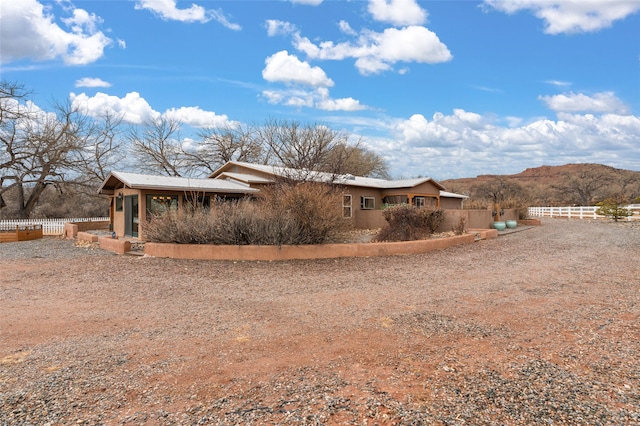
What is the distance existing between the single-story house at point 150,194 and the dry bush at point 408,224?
6281 millimetres

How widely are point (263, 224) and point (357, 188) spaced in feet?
36.1

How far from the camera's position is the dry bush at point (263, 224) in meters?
10.2

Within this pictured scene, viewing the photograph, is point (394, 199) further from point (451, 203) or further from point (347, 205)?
point (451, 203)

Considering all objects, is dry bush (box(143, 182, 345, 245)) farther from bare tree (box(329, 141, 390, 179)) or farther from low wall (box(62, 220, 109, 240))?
bare tree (box(329, 141, 390, 179))

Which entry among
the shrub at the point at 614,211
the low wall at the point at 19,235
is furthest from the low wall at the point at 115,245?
the shrub at the point at 614,211

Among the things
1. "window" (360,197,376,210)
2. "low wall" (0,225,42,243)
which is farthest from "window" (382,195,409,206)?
"low wall" (0,225,42,243)

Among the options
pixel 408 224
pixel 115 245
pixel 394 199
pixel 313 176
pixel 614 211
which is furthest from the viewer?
pixel 614 211

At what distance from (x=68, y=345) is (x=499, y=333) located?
4.74 metres

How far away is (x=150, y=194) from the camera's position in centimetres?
1474

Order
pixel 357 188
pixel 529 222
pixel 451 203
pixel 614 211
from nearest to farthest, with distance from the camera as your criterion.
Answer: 1. pixel 357 188
2. pixel 529 222
3. pixel 614 211
4. pixel 451 203

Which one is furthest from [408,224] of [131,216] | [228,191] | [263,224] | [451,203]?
[451,203]

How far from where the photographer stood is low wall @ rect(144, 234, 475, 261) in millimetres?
9938

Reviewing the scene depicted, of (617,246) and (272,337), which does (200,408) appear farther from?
(617,246)

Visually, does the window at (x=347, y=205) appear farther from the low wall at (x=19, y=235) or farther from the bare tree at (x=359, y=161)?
the low wall at (x=19, y=235)
